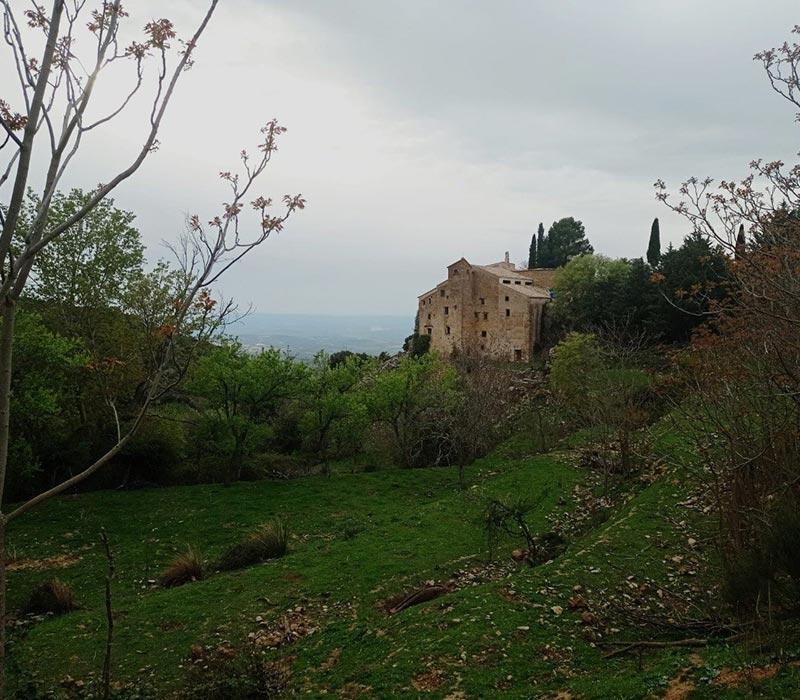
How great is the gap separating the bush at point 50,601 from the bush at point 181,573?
183cm

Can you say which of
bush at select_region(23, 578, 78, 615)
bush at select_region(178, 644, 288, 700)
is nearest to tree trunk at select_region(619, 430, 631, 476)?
bush at select_region(178, 644, 288, 700)

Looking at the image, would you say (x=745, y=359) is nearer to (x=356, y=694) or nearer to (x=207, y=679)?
(x=356, y=694)

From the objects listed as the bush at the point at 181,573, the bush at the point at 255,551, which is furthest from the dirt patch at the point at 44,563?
the bush at the point at 255,551

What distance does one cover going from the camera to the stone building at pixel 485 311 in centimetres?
4734

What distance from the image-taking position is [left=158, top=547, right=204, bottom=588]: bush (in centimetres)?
1306

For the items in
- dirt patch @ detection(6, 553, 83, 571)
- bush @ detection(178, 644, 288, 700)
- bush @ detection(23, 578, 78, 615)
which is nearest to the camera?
bush @ detection(178, 644, 288, 700)

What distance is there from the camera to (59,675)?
8805 millimetres

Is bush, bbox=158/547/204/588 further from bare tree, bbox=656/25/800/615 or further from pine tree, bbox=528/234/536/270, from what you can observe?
pine tree, bbox=528/234/536/270

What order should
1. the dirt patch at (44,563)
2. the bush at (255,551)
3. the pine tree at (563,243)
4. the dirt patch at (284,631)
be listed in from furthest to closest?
1. the pine tree at (563,243)
2. the dirt patch at (44,563)
3. the bush at (255,551)
4. the dirt patch at (284,631)

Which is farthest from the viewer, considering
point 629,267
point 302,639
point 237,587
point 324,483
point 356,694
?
point 629,267

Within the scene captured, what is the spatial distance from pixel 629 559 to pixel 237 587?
7621mm

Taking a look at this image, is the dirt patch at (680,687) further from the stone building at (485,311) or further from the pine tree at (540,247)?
the pine tree at (540,247)

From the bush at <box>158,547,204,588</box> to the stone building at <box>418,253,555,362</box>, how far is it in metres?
32.4

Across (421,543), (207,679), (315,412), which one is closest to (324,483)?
(315,412)
